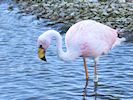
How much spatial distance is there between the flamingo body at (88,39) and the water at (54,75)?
2.17 feet

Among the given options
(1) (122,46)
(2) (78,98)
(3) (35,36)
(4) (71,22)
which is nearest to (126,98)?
(2) (78,98)

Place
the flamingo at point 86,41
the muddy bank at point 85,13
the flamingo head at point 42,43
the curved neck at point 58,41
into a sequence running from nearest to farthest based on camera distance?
1. the flamingo head at point 42,43
2. the curved neck at point 58,41
3. the flamingo at point 86,41
4. the muddy bank at point 85,13

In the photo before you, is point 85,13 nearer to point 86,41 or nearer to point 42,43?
point 86,41

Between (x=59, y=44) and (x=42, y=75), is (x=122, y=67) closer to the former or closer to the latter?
(x=42, y=75)

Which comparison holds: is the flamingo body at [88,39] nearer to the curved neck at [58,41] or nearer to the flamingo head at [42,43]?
the curved neck at [58,41]

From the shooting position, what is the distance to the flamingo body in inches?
330

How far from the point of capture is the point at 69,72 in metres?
9.59

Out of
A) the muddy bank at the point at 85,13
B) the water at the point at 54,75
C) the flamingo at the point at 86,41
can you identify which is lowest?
the water at the point at 54,75

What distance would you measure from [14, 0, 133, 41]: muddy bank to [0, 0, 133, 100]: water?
1.66 m

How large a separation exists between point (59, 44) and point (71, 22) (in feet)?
20.2

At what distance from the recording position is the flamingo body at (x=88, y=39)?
27.5ft

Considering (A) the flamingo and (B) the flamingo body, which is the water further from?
(B) the flamingo body

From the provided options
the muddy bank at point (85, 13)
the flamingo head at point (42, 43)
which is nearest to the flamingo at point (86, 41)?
the flamingo head at point (42, 43)

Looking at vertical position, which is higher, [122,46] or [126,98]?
[122,46]
